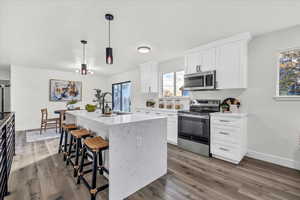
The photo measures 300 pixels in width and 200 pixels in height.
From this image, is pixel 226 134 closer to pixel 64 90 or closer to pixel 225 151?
pixel 225 151

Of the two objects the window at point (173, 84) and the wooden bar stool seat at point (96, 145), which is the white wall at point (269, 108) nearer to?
the window at point (173, 84)

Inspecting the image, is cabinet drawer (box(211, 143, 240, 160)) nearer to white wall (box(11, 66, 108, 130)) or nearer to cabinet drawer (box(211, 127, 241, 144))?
cabinet drawer (box(211, 127, 241, 144))

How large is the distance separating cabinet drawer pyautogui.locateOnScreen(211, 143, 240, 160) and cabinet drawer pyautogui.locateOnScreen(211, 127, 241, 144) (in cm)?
12

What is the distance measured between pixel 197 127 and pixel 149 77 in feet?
8.43

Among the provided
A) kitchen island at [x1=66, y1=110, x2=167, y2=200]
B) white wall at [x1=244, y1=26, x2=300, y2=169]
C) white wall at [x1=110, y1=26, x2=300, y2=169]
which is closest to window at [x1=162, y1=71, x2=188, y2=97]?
white wall at [x1=110, y1=26, x2=300, y2=169]

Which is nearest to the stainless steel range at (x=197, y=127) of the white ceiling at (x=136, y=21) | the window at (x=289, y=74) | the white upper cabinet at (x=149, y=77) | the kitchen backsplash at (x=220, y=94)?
the kitchen backsplash at (x=220, y=94)

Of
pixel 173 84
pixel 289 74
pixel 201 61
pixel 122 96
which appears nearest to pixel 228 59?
pixel 201 61

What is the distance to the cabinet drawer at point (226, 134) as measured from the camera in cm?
263

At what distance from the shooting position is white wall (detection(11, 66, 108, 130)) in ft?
17.5

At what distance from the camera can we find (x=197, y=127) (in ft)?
10.4

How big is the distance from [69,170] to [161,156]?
1.64 metres

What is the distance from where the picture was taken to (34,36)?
284cm

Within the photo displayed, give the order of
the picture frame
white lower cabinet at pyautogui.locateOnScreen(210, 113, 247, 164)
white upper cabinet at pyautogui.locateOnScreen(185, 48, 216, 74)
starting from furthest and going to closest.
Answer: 1. the picture frame
2. white upper cabinet at pyautogui.locateOnScreen(185, 48, 216, 74)
3. white lower cabinet at pyautogui.locateOnScreen(210, 113, 247, 164)

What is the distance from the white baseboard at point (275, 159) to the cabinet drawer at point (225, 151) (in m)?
0.62
